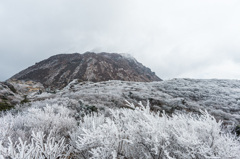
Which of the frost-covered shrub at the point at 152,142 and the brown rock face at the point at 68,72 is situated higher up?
the brown rock face at the point at 68,72

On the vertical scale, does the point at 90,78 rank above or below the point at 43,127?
above

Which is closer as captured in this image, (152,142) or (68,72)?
(152,142)

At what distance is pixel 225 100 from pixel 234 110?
6.43 feet

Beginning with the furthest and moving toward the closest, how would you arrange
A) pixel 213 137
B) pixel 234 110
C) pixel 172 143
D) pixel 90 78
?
pixel 90 78 → pixel 234 110 → pixel 172 143 → pixel 213 137

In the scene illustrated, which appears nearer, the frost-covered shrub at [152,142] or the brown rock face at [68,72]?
the frost-covered shrub at [152,142]

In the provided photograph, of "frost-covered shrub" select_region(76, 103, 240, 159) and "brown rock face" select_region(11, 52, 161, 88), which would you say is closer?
"frost-covered shrub" select_region(76, 103, 240, 159)

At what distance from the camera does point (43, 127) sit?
8.05ft

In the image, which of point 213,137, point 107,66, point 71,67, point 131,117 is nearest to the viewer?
point 213,137

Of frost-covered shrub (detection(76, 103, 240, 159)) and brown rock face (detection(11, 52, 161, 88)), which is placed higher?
brown rock face (detection(11, 52, 161, 88))

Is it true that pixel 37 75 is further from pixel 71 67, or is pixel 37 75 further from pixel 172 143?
pixel 172 143

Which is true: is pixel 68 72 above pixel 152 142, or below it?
above

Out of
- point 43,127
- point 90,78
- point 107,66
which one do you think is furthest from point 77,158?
point 107,66

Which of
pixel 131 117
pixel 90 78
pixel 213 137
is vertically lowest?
pixel 213 137

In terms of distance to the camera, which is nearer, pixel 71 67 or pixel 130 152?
pixel 130 152
